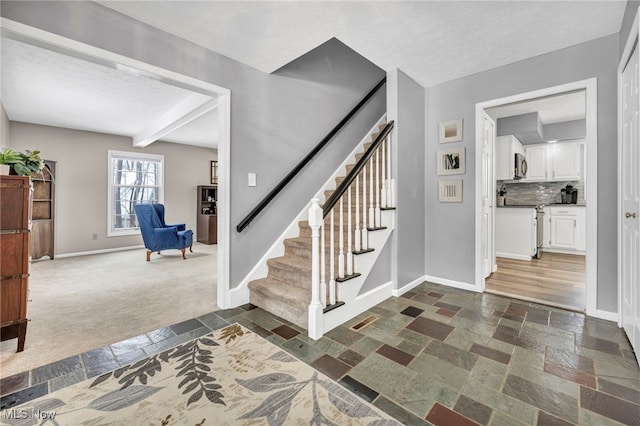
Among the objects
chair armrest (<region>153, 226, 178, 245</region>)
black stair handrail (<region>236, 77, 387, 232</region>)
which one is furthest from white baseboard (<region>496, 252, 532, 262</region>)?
chair armrest (<region>153, 226, 178, 245</region>)

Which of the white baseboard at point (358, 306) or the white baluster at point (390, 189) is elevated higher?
the white baluster at point (390, 189)

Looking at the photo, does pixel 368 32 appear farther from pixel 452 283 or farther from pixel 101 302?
pixel 101 302

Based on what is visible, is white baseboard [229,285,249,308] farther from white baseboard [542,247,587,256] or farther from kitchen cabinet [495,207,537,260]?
white baseboard [542,247,587,256]

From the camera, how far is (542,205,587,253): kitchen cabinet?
17.5 feet

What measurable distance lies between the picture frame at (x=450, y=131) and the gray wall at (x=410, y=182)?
225 mm

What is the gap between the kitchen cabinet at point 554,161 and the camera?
221 inches

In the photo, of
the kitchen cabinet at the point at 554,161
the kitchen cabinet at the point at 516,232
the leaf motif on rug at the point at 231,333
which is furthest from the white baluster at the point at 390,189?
the kitchen cabinet at the point at 554,161

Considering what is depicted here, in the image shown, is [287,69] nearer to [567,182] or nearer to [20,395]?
[20,395]

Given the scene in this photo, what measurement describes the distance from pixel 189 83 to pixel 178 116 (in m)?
2.31

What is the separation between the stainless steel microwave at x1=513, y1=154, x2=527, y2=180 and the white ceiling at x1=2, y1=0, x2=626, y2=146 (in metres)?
3.17

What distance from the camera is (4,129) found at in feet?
14.9

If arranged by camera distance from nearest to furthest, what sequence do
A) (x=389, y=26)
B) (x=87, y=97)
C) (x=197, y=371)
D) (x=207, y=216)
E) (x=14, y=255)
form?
(x=197, y=371), (x=14, y=255), (x=389, y=26), (x=87, y=97), (x=207, y=216)

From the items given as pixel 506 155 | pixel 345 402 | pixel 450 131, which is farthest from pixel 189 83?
pixel 506 155

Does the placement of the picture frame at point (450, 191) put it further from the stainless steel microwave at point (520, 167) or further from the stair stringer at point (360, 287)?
the stainless steel microwave at point (520, 167)
